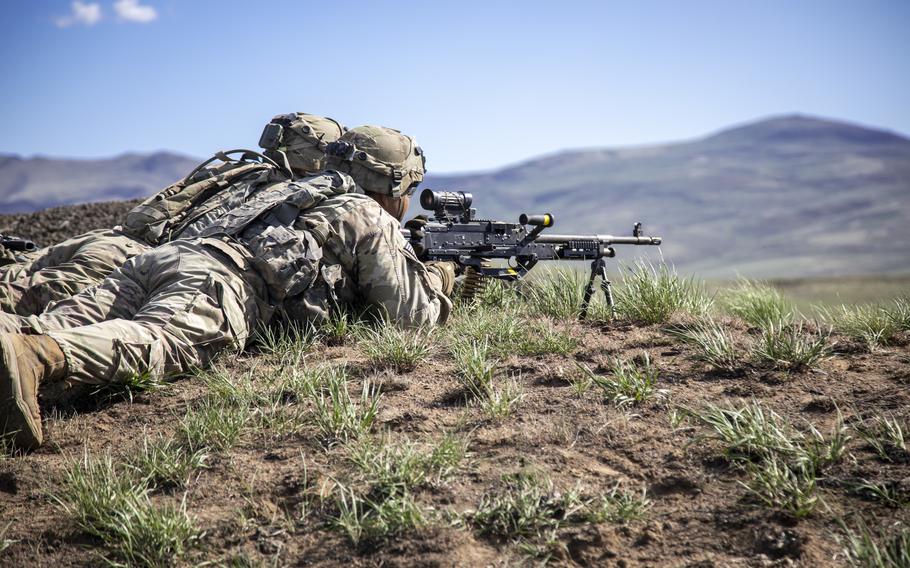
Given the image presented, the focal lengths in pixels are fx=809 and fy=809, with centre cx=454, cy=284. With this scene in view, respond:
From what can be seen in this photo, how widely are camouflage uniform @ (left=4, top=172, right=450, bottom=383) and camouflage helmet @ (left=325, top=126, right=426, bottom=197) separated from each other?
1.40 feet

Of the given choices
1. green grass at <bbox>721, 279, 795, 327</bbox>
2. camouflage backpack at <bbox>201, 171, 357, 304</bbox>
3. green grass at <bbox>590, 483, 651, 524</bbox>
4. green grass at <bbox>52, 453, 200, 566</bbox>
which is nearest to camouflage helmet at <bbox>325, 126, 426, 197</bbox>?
camouflage backpack at <bbox>201, 171, 357, 304</bbox>

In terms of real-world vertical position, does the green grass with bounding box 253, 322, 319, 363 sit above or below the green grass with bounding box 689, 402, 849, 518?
above

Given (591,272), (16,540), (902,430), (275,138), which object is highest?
(275,138)

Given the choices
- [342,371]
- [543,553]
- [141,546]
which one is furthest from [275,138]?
[543,553]

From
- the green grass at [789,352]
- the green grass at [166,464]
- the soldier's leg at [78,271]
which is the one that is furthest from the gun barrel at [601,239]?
the green grass at [166,464]

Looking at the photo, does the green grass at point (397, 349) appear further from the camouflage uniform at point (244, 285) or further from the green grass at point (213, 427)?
the green grass at point (213, 427)

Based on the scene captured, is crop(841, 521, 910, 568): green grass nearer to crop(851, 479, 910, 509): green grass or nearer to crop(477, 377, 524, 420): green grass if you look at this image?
crop(851, 479, 910, 509): green grass

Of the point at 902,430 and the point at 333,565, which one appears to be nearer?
the point at 333,565

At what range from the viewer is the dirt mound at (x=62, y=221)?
454 inches

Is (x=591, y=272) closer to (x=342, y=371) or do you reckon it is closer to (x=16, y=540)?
(x=342, y=371)

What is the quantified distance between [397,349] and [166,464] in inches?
66.1

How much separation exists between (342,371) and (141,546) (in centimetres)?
182

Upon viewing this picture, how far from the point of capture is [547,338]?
17.8 ft

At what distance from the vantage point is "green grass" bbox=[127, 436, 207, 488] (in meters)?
3.79
